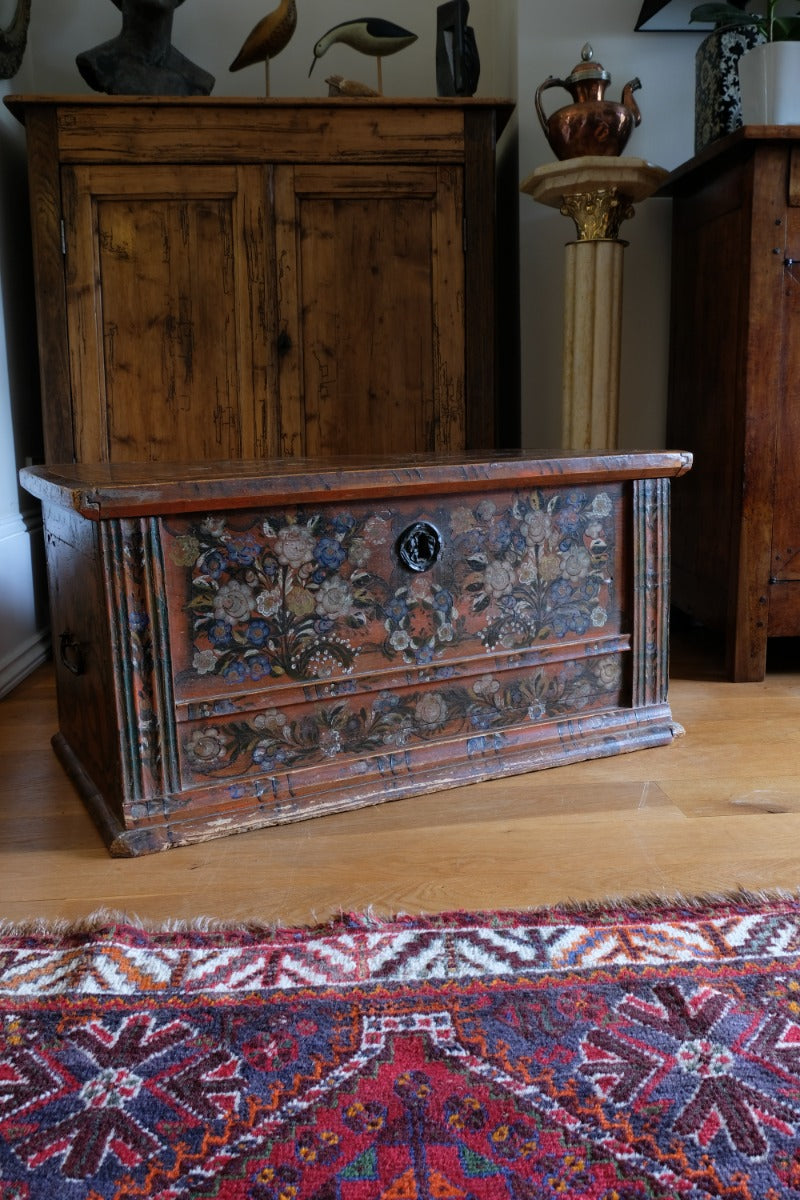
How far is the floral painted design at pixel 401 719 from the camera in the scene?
4.65ft

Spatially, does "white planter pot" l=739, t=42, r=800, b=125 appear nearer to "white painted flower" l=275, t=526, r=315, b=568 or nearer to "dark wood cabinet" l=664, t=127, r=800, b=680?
"dark wood cabinet" l=664, t=127, r=800, b=680

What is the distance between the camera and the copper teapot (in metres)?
2.23

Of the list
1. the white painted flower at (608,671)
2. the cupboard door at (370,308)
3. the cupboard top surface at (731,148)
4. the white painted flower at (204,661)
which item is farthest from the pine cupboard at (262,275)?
the white painted flower at (204,661)

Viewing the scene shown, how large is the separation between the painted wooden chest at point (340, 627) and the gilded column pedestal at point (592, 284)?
757 mm

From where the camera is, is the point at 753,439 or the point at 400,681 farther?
the point at 753,439

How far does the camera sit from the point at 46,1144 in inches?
30.5

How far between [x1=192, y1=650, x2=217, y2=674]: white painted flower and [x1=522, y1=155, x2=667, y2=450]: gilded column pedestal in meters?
1.28

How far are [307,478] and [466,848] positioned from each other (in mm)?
567

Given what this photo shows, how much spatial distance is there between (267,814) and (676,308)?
5.93 ft

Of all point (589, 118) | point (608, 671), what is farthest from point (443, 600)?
point (589, 118)

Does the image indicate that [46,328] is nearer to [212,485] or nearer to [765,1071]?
[212,485]

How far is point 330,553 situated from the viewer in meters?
1.44

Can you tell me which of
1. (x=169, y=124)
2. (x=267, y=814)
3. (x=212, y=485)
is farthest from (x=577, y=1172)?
(x=169, y=124)

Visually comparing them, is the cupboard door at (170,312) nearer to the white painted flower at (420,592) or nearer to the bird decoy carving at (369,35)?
the bird decoy carving at (369,35)
